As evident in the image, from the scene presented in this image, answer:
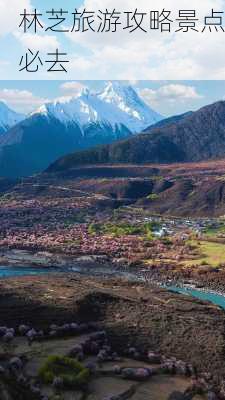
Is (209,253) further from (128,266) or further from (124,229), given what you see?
(124,229)

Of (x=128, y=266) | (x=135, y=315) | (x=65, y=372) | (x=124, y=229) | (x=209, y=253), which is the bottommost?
(x=128, y=266)

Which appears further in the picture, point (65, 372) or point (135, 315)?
point (135, 315)

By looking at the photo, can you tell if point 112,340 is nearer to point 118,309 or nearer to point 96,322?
point 96,322

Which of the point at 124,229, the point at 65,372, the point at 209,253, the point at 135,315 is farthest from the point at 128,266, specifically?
the point at 65,372

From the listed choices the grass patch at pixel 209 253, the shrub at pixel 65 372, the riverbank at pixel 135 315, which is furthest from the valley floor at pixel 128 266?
the shrub at pixel 65 372

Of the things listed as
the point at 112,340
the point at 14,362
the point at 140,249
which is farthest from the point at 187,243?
the point at 14,362

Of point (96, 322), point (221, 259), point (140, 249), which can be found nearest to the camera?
point (96, 322)

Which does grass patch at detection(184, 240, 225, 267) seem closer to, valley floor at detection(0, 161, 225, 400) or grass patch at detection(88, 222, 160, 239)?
valley floor at detection(0, 161, 225, 400)

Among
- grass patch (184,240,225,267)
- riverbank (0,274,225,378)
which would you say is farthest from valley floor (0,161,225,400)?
grass patch (184,240,225,267)
